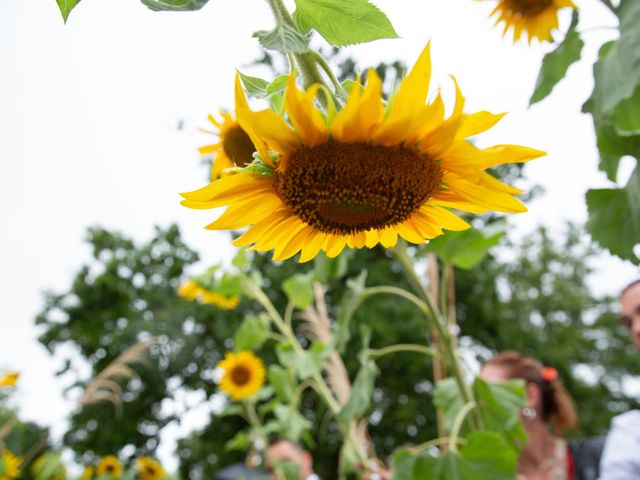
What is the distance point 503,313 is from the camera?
10719 mm

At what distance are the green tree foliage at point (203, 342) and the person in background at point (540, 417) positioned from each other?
5828 mm

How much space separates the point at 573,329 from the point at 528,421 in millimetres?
10486

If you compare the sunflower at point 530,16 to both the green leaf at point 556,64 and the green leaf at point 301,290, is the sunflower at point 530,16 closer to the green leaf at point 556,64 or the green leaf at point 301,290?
the green leaf at point 556,64

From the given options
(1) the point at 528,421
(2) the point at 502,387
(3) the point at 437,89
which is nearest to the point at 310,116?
(3) the point at 437,89

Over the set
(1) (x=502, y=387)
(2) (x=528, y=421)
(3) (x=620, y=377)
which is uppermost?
(1) (x=502, y=387)

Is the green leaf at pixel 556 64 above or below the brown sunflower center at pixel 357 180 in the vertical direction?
below

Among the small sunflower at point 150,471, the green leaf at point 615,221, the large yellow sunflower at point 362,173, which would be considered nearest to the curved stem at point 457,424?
the green leaf at point 615,221

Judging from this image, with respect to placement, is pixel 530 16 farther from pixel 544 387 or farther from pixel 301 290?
pixel 544 387

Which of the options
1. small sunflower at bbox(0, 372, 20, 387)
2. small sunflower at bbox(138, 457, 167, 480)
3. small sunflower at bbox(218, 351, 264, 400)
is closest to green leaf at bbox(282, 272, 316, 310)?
small sunflower at bbox(218, 351, 264, 400)

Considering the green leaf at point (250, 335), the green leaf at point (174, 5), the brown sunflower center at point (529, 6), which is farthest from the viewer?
the green leaf at point (250, 335)

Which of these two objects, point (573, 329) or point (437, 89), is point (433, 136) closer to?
point (437, 89)

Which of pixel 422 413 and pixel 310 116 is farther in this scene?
pixel 422 413

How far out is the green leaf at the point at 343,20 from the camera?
438mm

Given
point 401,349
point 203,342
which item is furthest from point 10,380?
point 203,342
